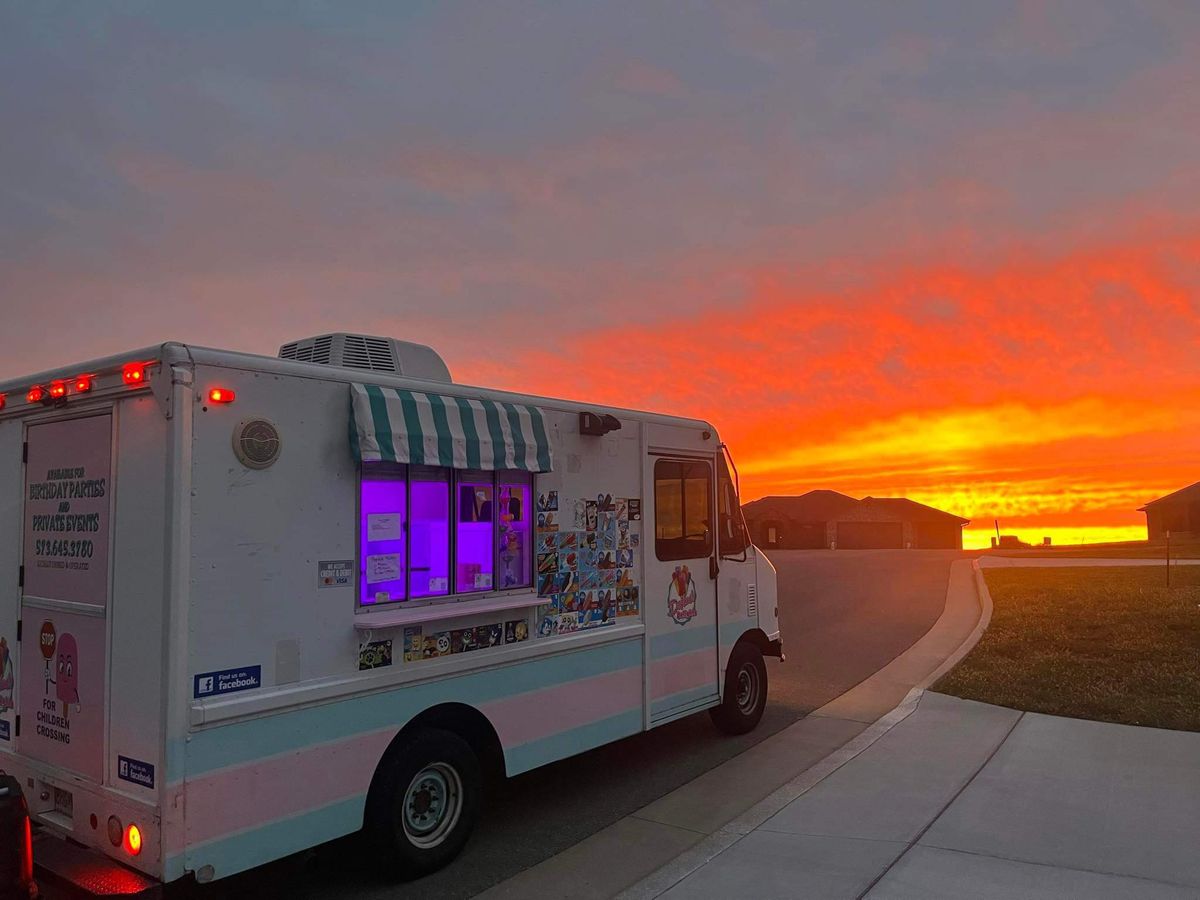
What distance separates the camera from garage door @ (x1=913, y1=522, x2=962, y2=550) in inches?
2507

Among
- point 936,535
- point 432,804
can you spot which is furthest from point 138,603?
point 936,535

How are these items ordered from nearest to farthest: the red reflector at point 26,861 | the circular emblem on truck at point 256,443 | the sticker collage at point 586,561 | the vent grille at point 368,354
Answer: the red reflector at point 26,861 < the circular emblem on truck at point 256,443 < the vent grille at point 368,354 < the sticker collage at point 586,561

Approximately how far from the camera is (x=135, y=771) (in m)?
4.07

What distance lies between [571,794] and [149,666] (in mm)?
3533

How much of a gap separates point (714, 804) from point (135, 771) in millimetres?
3871

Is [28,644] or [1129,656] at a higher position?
[28,644]

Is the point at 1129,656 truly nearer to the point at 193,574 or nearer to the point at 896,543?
the point at 193,574

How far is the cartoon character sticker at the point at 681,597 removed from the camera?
283 inches

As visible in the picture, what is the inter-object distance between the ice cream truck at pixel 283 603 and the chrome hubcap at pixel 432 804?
0.06 ft

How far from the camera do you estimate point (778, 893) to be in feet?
15.4

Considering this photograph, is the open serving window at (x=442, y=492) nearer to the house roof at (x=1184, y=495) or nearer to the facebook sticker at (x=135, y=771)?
the facebook sticker at (x=135, y=771)

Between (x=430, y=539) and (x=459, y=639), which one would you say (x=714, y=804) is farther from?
(x=430, y=539)

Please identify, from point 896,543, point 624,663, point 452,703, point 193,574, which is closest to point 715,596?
point 624,663

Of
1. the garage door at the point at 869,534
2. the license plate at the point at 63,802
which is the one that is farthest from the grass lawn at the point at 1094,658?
the garage door at the point at 869,534
